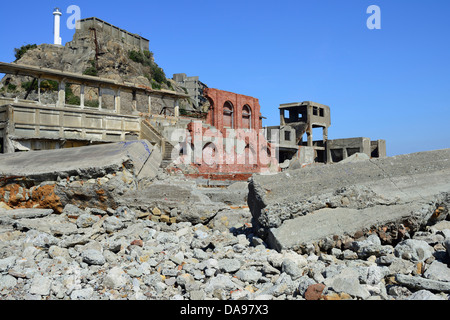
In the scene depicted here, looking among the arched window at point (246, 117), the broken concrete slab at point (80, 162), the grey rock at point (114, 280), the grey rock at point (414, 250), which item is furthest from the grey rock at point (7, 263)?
the arched window at point (246, 117)

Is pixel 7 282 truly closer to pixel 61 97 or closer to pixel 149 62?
pixel 61 97

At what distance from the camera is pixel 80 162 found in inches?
240

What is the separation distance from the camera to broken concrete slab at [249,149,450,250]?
373 centimetres

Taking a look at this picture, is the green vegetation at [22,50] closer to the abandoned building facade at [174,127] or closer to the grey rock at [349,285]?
the abandoned building facade at [174,127]

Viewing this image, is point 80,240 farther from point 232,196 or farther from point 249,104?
point 249,104

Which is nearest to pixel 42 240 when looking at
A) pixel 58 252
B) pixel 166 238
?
pixel 58 252

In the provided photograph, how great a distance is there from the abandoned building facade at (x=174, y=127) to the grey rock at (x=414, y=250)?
1075cm

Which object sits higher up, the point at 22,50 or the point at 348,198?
the point at 22,50

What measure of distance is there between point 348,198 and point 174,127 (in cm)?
1616

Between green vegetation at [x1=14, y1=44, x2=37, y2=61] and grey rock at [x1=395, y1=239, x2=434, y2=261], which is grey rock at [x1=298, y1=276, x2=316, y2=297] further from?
green vegetation at [x1=14, y1=44, x2=37, y2=61]

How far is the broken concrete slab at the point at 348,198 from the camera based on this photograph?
3.73 meters

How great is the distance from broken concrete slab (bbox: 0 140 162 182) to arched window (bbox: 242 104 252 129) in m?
19.4

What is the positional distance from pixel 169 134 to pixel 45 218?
44.2ft
